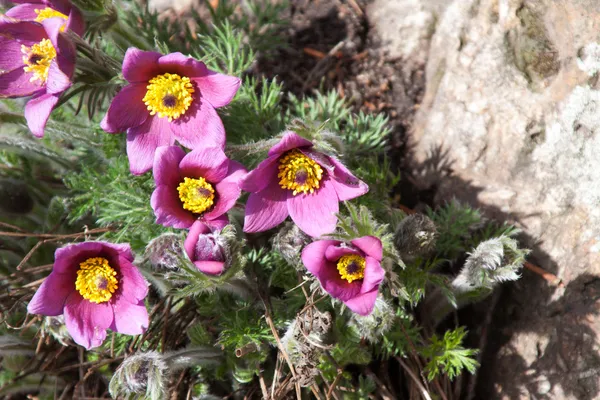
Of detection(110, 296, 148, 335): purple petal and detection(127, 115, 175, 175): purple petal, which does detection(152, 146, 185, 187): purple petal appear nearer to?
detection(127, 115, 175, 175): purple petal

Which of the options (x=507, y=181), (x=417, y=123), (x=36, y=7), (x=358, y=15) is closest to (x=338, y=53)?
(x=358, y=15)

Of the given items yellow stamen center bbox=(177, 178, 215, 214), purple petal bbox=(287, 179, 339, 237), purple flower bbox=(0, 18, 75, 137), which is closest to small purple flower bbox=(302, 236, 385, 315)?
purple petal bbox=(287, 179, 339, 237)

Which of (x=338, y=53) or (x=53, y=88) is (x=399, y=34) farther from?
(x=53, y=88)

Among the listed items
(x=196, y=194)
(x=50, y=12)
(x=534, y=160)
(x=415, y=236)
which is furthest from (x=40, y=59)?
(x=534, y=160)

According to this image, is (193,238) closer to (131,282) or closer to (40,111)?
(131,282)

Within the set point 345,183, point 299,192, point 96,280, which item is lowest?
point 96,280
